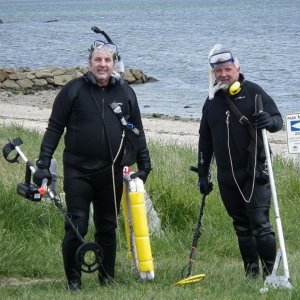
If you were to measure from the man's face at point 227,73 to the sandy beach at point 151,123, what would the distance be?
10.5 meters

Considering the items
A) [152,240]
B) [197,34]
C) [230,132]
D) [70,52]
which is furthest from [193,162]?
[197,34]

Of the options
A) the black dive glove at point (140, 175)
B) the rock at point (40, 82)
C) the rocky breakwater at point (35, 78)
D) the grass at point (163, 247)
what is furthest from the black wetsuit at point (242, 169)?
the rock at point (40, 82)

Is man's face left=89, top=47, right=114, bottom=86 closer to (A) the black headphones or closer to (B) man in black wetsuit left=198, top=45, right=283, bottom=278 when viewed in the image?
(B) man in black wetsuit left=198, top=45, right=283, bottom=278

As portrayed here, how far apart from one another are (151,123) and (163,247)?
58.2 feet

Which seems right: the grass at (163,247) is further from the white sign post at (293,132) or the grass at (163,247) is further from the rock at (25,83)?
the rock at (25,83)

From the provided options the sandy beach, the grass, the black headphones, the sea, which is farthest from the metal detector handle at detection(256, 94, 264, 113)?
the sea

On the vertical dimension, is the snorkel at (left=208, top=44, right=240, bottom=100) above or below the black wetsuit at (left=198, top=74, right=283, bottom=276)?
above

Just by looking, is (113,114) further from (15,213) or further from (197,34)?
(197,34)

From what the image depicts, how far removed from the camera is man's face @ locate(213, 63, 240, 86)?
704 centimetres

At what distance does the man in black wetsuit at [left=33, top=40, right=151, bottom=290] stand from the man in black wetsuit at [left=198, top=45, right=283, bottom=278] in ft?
2.29

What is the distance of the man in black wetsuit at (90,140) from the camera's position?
6852 mm

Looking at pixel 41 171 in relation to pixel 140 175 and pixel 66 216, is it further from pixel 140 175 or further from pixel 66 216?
pixel 140 175

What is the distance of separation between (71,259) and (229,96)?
6.06ft

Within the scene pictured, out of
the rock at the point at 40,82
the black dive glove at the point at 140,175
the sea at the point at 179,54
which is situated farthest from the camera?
the rock at the point at 40,82
